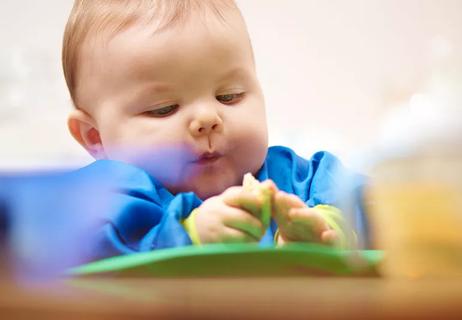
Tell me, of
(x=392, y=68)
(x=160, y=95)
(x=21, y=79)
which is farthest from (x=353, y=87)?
(x=160, y=95)

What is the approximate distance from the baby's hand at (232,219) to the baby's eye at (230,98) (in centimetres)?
28

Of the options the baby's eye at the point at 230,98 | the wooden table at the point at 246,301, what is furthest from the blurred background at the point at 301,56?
the wooden table at the point at 246,301

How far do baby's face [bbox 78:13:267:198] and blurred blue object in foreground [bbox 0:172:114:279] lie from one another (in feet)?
0.38

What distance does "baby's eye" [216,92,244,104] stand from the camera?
1.09 m

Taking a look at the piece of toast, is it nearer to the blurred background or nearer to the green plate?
the green plate

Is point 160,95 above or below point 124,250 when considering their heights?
above

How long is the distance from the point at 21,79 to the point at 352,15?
0.85m

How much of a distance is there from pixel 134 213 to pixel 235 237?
6.8 inches

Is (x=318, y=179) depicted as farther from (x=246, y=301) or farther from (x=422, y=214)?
(x=246, y=301)

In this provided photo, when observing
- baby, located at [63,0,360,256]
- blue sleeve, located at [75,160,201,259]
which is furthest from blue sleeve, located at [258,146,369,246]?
blue sleeve, located at [75,160,201,259]

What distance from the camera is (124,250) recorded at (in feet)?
2.86

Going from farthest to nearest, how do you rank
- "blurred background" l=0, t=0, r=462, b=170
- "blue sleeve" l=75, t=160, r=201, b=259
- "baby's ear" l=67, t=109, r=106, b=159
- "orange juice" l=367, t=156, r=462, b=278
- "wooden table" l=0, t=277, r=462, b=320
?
"blurred background" l=0, t=0, r=462, b=170 < "baby's ear" l=67, t=109, r=106, b=159 < "blue sleeve" l=75, t=160, r=201, b=259 < "orange juice" l=367, t=156, r=462, b=278 < "wooden table" l=0, t=277, r=462, b=320

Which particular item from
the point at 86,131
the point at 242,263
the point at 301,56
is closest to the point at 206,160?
the point at 86,131

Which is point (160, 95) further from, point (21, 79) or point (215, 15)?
point (21, 79)
